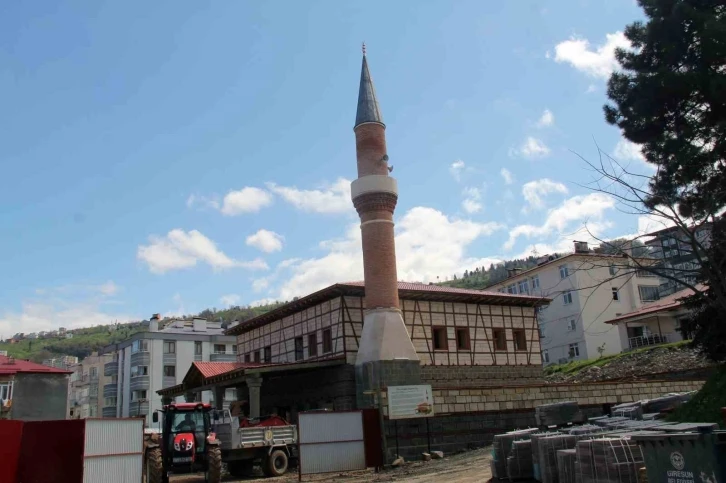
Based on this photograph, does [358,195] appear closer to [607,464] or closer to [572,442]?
[572,442]

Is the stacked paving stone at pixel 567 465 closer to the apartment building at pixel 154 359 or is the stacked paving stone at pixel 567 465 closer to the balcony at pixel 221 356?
the apartment building at pixel 154 359

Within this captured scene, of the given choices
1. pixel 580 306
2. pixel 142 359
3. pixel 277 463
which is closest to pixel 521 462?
pixel 277 463

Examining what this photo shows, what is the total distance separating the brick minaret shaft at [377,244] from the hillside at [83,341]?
95690 mm

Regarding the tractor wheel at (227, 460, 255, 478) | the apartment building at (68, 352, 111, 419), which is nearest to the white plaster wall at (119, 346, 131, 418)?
the apartment building at (68, 352, 111, 419)

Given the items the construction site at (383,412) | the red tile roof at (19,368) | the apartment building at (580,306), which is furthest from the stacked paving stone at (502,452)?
the apartment building at (580,306)

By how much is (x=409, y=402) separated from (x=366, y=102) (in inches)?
481

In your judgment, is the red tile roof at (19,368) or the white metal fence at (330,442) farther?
the red tile roof at (19,368)

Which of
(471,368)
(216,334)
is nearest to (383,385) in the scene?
(471,368)

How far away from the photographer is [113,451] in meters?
15.1

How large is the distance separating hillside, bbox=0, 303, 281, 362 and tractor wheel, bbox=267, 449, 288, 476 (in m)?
100

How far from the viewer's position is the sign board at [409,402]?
20.1 meters

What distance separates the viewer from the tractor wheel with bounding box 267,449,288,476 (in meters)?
18.5

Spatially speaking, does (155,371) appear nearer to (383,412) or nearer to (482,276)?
(383,412)

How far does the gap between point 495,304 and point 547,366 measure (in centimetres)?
1797
